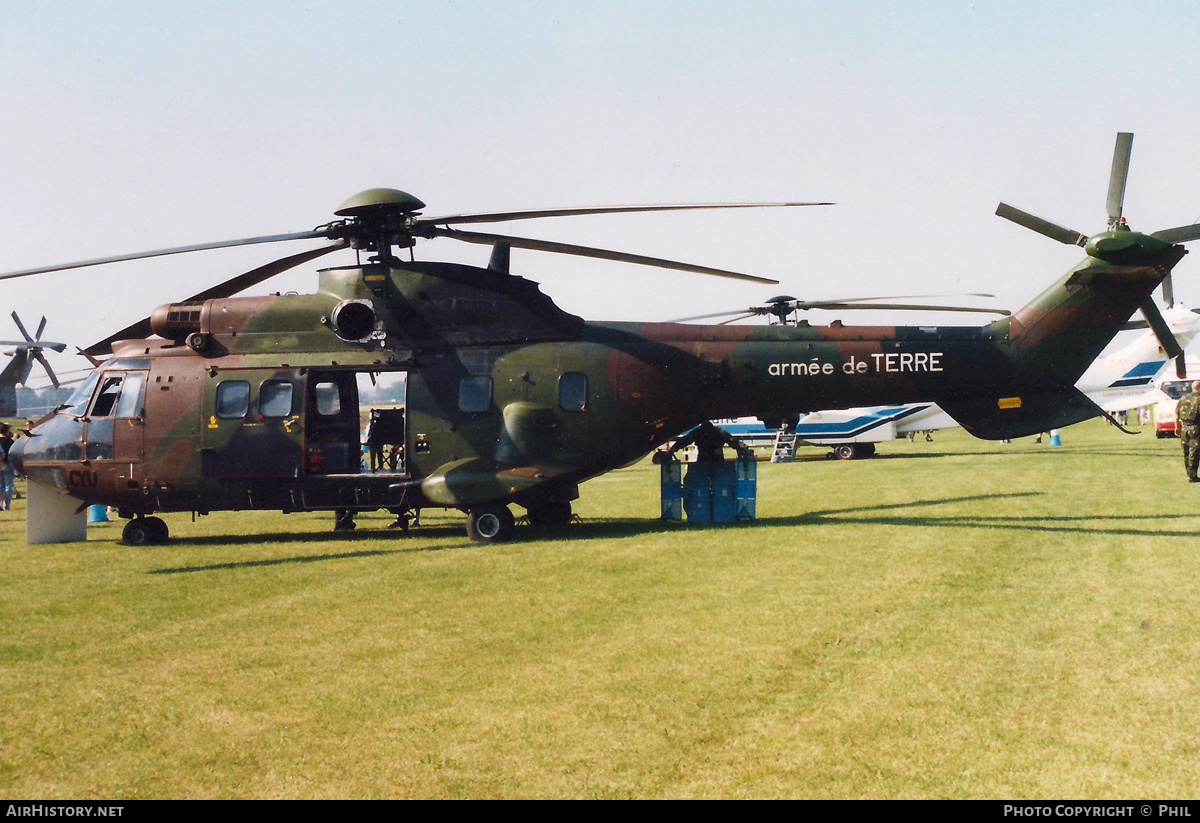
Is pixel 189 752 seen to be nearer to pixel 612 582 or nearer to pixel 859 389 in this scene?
pixel 612 582

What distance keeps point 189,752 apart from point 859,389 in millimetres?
11721

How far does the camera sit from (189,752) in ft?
18.8

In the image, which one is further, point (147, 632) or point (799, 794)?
point (147, 632)

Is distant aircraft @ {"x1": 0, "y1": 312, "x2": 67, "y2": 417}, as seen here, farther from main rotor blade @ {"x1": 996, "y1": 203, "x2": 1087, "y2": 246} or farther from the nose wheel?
main rotor blade @ {"x1": 996, "y1": 203, "x2": 1087, "y2": 246}

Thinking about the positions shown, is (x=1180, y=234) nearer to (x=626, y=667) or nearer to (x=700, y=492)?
(x=700, y=492)

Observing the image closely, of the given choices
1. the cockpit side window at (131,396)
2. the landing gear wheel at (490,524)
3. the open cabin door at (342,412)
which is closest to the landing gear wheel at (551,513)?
the landing gear wheel at (490,524)

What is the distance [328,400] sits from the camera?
16281mm

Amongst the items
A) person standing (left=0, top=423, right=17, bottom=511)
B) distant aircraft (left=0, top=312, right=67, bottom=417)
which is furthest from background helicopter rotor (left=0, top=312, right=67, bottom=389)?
person standing (left=0, top=423, right=17, bottom=511)

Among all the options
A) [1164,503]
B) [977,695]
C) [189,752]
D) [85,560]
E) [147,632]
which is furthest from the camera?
[1164,503]

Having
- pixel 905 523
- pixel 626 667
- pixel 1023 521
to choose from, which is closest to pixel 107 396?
pixel 626 667

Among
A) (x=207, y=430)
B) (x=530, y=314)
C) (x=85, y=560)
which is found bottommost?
(x=85, y=560)

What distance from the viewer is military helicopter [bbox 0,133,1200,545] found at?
15.1 metres

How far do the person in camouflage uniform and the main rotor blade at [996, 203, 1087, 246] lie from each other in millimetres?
9290

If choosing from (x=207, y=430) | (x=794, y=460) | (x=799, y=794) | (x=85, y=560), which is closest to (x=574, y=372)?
(x=207, y=430)
